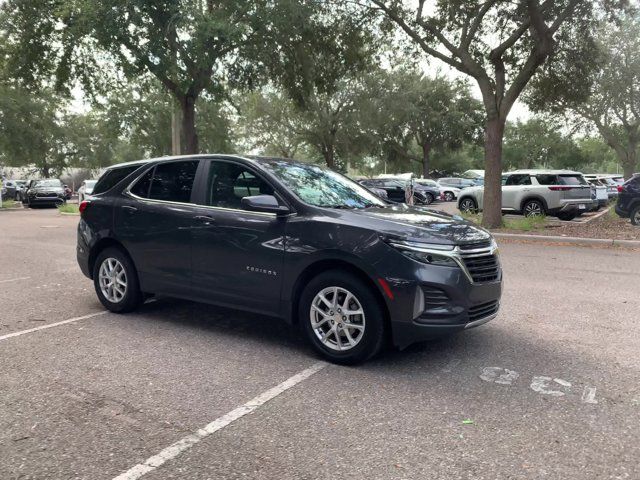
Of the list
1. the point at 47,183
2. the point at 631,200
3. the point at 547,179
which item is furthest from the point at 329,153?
the point at 631,200

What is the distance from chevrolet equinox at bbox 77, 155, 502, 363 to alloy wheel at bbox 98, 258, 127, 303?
13 mm

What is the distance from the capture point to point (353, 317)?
4.38 m

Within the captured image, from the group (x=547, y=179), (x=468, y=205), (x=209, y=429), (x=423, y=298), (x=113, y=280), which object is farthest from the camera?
(x=468, y=205)

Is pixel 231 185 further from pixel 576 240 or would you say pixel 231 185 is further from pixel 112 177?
pixel 576 240

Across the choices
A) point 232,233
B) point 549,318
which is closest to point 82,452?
point 232,233

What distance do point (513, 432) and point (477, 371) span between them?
1011 millimetres

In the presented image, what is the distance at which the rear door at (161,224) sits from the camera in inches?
211

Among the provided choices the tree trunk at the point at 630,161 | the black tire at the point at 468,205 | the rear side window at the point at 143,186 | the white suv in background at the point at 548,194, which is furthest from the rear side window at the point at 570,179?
the tree trunk at the point at 630,161

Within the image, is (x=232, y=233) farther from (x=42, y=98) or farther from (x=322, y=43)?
(x=42, y=98)

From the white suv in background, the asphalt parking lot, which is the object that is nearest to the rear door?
the asphalt parking lot

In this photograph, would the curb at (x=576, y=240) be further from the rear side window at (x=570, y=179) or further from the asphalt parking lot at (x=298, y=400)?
the asphalt parking lot at (x=298, y=400)

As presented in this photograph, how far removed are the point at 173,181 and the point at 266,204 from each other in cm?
149

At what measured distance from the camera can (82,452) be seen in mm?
3094

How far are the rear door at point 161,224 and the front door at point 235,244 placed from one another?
0.19 metres
